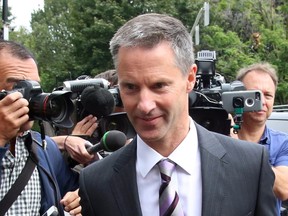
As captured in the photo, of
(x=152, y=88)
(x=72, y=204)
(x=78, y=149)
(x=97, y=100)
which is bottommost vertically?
(x=72, y=204)

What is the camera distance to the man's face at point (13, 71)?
2418 millimetres

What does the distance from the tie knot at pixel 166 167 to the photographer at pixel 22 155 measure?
0.63m

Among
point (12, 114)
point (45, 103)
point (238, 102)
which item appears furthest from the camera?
point (238, 102)

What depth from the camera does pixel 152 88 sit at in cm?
183

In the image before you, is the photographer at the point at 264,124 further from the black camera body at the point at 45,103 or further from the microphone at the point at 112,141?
the black camera body at the point at 45,103

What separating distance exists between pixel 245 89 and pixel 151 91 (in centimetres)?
135

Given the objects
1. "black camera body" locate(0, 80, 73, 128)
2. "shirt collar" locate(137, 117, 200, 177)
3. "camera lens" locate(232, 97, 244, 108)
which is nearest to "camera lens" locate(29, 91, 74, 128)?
"black camera body" locate(0, 80, 73, 128)

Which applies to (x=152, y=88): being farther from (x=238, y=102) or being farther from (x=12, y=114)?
(x=238, y=102)

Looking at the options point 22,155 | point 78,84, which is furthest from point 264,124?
point 22,155

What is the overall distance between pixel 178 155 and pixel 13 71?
3.24 ft

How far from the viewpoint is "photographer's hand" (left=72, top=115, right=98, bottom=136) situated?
9.50ft

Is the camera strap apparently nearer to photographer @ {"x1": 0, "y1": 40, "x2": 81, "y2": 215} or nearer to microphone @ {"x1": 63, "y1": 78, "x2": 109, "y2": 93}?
photographer @ {"x1": 0, "y1": 40, "x2": 81, "y2": 215}

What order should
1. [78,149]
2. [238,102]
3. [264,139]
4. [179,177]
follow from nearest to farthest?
[179,177]
[78,149]
[238,102]
[264,139]

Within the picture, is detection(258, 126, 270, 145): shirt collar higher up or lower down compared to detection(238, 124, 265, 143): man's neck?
lower down
